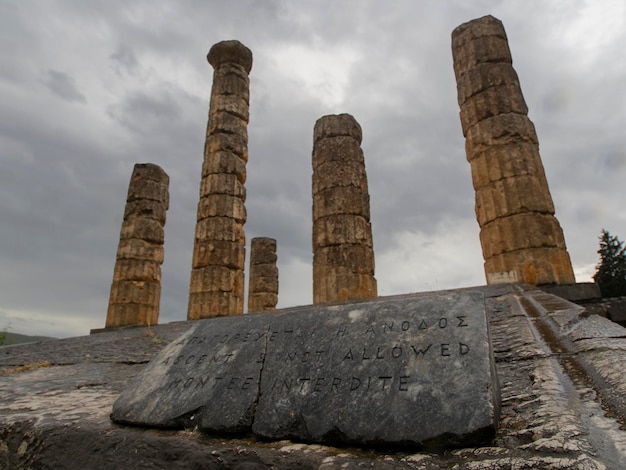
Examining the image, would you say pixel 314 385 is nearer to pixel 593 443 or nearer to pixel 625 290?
pixel 593 443

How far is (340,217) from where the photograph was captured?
345 inches

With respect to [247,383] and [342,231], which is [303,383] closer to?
[247,383]

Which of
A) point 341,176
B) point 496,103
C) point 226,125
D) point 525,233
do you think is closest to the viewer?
Answer: point 525,233

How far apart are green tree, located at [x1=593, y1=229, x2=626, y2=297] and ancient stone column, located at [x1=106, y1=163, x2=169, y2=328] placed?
Result: 61.9 feet

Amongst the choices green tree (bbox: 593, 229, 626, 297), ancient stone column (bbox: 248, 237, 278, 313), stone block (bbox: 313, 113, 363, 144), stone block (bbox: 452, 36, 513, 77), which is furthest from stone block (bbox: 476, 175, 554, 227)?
green tree (bbox: 593, 229, 626, 297)

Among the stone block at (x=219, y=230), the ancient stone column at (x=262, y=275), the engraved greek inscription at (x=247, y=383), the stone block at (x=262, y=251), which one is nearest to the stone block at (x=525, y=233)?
the stone block at (x=219, y=230)

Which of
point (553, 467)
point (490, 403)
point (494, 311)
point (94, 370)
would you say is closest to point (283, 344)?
point (490, 403)

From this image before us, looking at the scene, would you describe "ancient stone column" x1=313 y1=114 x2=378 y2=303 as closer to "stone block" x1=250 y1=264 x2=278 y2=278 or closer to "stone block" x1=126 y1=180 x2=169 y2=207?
"stone block" x1=126 y1=180 x2=169 y2=207

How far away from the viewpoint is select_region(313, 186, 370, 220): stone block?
8.82 meters

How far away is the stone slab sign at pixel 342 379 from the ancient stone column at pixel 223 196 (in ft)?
28.0

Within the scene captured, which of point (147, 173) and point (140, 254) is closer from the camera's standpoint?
point (140, 254)

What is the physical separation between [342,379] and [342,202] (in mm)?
7515

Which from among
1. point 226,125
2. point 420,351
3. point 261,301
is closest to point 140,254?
point 226,125

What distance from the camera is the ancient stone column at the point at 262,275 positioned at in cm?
1639
